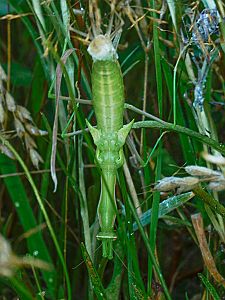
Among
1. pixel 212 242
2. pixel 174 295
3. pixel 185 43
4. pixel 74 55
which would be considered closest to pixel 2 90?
pixel 74 55

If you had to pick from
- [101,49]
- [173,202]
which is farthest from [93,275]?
[101,49]

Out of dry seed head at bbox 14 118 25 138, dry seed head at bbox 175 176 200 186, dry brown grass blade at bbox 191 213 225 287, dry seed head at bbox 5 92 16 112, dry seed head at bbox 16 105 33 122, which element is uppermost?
dry seed head at bbox 5 92 16 112

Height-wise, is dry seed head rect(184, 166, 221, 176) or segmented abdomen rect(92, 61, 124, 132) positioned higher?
segmented abdomen rect(92, 61, 124, 132)

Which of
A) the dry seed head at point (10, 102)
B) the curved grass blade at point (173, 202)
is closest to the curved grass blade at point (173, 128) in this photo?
the curved grass blade at point (173, 202)

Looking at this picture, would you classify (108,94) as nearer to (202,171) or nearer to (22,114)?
(202,171)

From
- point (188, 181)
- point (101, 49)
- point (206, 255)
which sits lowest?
point (206, 255)

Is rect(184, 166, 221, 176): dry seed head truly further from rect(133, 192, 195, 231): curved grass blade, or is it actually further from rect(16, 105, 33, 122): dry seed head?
rect(16, 105, 33, 122): dry seed head

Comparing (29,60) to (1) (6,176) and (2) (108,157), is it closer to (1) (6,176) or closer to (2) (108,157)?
(1) (6,176)

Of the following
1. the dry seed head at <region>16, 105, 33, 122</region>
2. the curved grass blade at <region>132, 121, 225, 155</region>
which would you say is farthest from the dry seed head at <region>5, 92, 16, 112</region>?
the curved grass blade at <region>132, 121, 225, 155</region>
